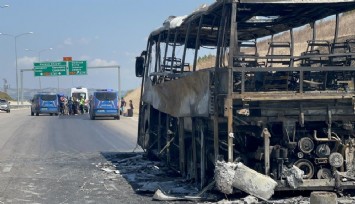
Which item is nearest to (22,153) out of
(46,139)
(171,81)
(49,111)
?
(46,139)

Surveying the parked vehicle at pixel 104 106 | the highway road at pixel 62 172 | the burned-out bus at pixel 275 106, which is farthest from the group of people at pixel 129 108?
the burned-out bus at pixel 275 106

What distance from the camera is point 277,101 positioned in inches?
366

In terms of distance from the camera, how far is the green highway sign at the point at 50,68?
69.8 m

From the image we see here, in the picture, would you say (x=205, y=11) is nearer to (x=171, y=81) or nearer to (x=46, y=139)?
(x=171, y=81)

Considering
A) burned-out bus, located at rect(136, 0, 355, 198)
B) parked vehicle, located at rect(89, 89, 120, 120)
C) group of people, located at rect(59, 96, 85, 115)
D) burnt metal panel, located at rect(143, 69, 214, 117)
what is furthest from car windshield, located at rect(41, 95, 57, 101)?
burned-out bus, located at rect(136, 0, 355, 198)

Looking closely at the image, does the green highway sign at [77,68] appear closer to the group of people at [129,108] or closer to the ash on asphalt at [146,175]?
the group of people at [129,108]

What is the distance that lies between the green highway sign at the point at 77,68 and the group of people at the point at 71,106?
Result: 1168 centimetres

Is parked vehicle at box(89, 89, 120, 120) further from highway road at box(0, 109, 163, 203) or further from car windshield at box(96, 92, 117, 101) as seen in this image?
highway road at box(0, 109, 163, 203)

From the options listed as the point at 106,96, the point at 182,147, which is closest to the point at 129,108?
the point at 106,96

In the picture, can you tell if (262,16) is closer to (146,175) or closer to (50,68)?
(146,175)

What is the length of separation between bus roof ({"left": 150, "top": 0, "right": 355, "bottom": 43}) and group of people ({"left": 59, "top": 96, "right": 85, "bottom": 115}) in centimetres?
4401

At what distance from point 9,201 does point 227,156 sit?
340cm

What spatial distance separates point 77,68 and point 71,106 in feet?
48.3

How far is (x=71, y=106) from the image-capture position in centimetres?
5600
